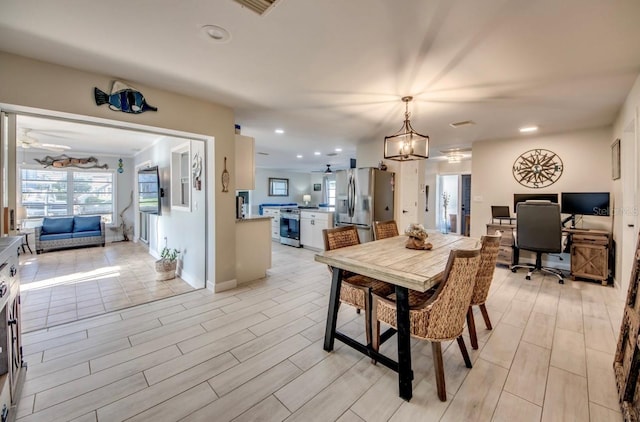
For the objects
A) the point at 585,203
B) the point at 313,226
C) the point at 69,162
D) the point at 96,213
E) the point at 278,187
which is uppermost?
the point at 69,162

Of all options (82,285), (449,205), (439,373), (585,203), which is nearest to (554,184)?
(585,203)

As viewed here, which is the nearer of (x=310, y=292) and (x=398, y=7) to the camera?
(x=398, y=7)

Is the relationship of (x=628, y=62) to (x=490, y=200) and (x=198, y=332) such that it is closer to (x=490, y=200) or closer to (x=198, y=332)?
(x=490, y=200)

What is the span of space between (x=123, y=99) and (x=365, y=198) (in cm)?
386

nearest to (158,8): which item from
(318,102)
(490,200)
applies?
(318,102)

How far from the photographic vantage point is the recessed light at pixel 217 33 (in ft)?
5.82

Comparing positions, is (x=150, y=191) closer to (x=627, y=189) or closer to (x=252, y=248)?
(x=252, y=248)

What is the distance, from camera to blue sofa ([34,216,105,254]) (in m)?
5.61

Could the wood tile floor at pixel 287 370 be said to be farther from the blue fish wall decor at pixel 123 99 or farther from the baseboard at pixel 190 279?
the blue fish wall decor at pixel 123 99

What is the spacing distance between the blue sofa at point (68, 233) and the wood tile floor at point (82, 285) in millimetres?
274

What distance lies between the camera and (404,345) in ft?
5.45

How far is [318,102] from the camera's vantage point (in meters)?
3.17

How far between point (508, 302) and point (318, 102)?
334cm

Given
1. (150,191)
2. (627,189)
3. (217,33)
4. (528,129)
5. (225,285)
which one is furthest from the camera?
(150,191)
